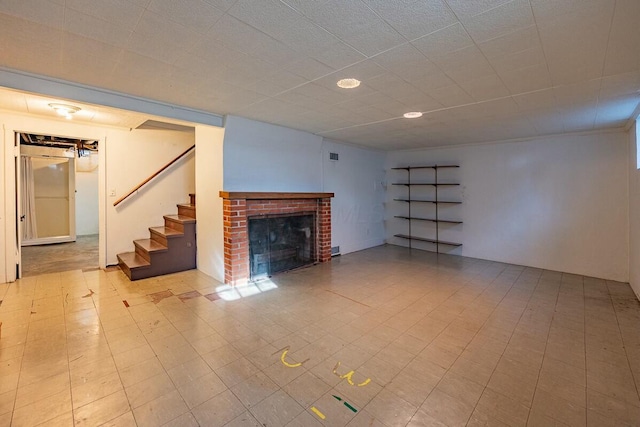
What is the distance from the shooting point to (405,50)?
1981 mm

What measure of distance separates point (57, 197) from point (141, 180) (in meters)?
4.38

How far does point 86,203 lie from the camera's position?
817 centimetres

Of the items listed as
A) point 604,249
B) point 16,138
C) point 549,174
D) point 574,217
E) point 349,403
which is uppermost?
point 16,138

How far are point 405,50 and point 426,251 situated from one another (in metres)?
4.98

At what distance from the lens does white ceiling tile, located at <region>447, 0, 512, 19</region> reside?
148 centimetres

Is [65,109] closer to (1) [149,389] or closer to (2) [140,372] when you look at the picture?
(2) [140,372]

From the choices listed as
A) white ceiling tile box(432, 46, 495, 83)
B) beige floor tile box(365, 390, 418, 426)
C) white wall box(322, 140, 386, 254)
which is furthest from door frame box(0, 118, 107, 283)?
white ceiling tile box(432, 46, 495, 83)

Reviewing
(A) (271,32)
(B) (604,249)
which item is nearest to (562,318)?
(B) (604,249)

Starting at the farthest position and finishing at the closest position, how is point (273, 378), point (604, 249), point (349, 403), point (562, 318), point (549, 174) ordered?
point (549, 174), point (604, 249), point (562, 318), point (273, 378), point (349, 403)

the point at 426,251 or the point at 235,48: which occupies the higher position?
the point at 235,48

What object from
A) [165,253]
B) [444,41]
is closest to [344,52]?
[444,41]

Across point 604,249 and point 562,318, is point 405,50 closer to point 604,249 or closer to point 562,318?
point 562,318

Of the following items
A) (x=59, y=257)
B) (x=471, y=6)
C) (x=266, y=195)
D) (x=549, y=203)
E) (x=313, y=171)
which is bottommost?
(x=59, y=257)

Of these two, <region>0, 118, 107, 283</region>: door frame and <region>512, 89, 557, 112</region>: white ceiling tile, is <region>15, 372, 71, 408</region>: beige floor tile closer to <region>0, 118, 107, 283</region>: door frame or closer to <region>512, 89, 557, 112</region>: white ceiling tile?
<region>0, 118, 107, 283</region>: door frame
